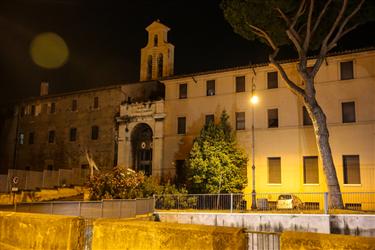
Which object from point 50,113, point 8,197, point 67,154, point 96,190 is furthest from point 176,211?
point 50,113

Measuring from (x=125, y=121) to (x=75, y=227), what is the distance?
3137 centimetres

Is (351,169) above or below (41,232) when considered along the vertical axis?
above

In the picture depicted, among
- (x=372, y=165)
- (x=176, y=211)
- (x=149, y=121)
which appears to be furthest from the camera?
(x=149, y=121)

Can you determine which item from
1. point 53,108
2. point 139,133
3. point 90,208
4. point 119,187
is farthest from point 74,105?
point 90,208

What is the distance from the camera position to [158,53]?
43062 mm

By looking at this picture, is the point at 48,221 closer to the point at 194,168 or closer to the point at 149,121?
the point at 194,168

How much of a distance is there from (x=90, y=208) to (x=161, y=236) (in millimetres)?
15849

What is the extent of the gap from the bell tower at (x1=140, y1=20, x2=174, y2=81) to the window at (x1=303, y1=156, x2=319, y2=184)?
1969cm

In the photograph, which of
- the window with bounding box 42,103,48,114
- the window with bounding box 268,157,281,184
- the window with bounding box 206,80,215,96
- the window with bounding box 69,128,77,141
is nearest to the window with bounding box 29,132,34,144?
the window with bounding box 42,103,48,114

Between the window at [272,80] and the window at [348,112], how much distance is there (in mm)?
5490

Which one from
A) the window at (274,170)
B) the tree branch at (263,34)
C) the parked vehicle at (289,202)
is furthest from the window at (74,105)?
the parked vehicle at (289,202)

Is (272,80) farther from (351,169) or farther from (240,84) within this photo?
(351,169)

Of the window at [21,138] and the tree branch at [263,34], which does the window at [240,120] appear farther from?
the window at [21,138]

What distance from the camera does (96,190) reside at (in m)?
27.3
